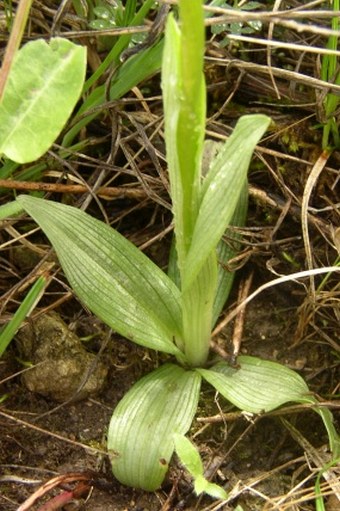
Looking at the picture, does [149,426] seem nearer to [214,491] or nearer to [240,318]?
[214,491]

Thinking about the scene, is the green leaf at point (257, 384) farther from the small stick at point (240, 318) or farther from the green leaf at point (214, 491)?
the green leaf at point (214, 491)

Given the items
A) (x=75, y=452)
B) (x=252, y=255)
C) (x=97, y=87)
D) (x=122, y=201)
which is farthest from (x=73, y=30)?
(x=75, y=452)

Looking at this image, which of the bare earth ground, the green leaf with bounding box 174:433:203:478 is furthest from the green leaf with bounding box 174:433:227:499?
the bare earth ground

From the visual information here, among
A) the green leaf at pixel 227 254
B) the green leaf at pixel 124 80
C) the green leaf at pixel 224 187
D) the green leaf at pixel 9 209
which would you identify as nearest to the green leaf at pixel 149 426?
the green leaf at pixel 227 254

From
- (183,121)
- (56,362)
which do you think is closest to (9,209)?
(56,362)

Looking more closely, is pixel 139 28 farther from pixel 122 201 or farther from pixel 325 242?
pixel 325 242
